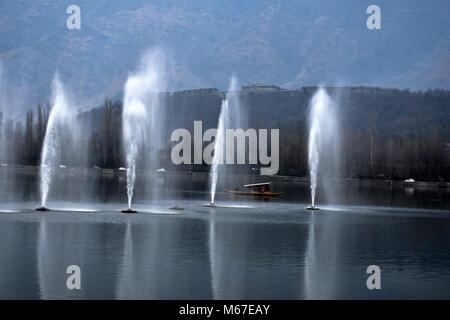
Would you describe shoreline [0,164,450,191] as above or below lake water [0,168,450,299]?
above

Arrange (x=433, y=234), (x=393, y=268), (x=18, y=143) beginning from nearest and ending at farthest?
(x=393, y=268) → (x=433, y=234) → (x=18, y=143)

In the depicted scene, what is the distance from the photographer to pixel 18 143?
130 meters

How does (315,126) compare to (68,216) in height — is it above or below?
above

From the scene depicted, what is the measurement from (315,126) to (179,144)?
253 feet

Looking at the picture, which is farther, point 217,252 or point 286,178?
point 286,178

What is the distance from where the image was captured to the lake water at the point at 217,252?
22.1 metres

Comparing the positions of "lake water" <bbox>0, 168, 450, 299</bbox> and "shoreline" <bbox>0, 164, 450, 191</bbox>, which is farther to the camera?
"shoreline" <bbox>0, 164, 450, 191</bbox>

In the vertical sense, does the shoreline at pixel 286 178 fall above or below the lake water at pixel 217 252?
above

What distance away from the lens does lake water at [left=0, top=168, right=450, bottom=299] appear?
869 inches

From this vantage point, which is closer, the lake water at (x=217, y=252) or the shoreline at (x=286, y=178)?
the lake water at (x=217, y=252)

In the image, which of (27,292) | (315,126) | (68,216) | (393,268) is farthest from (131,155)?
(27,292)

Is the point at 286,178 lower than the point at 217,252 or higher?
higher

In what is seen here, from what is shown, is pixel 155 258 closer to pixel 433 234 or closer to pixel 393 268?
pixel 393 268

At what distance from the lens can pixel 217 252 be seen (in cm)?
2925
